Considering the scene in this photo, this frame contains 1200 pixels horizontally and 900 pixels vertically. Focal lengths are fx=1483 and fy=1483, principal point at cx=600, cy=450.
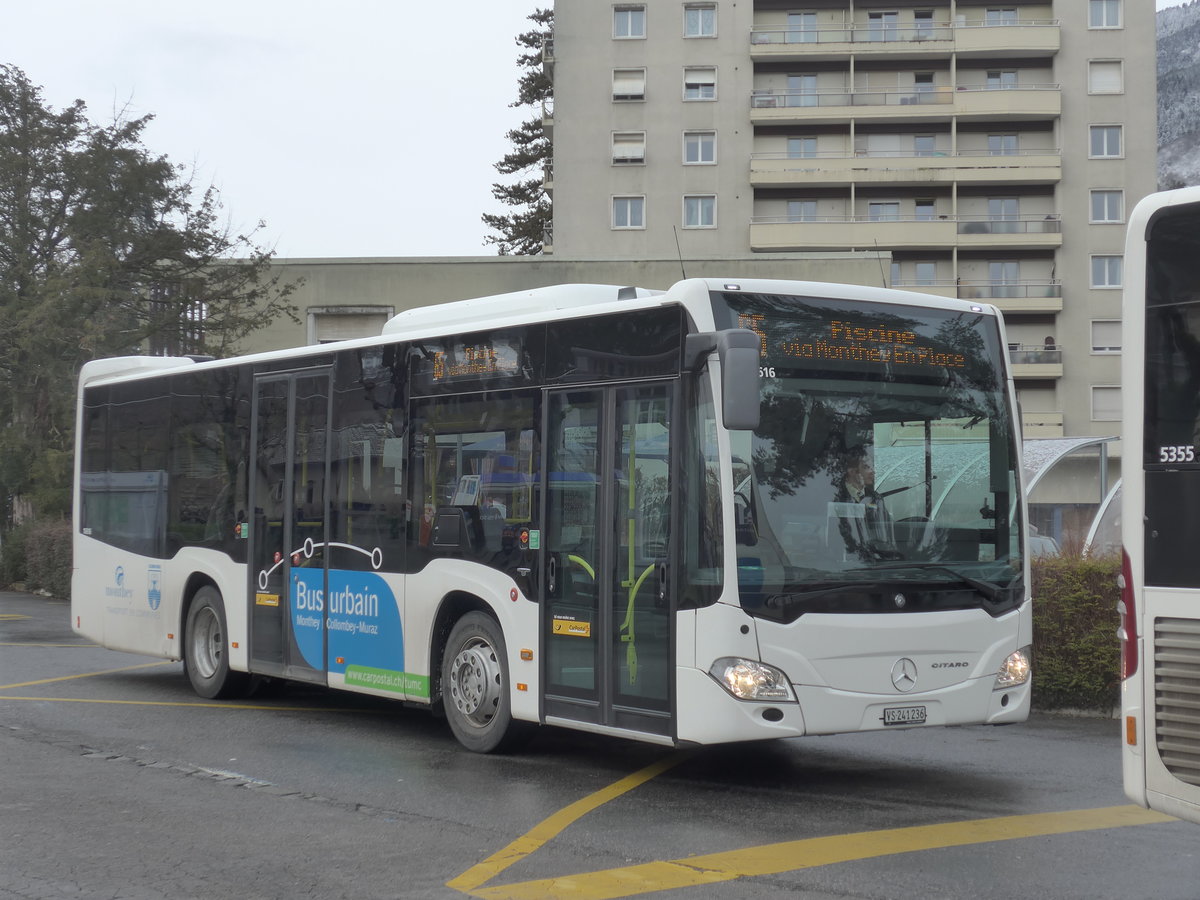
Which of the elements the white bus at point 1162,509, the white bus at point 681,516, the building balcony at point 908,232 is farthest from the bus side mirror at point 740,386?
the building balcony at point 908,232

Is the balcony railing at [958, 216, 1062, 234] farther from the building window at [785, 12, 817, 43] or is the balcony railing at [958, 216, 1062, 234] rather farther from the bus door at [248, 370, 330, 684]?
the bus door at [248, 370, 330, 684]

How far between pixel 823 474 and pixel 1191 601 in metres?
2.81

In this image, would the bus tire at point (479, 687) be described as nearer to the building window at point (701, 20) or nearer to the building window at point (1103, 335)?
the building window at point (701, 20)

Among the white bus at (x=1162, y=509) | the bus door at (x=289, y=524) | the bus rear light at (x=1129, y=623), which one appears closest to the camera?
the white bus at (x=1162, y=509)

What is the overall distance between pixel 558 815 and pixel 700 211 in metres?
56.4

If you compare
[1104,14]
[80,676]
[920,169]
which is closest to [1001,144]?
[920,169]

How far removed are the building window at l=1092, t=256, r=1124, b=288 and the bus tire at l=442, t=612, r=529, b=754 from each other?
5900cm

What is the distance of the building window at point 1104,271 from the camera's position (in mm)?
64250

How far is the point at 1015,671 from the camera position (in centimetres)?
916

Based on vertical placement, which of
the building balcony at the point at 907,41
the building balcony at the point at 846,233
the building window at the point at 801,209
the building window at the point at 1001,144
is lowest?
the building balcony at the point at 846,233

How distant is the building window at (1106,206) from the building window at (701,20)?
59.7 feet

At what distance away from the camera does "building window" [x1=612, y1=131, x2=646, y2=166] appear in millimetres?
62594

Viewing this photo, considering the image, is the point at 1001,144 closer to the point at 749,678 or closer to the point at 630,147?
the point at 630,147

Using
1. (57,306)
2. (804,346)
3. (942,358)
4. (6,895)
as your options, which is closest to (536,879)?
(6,895)
